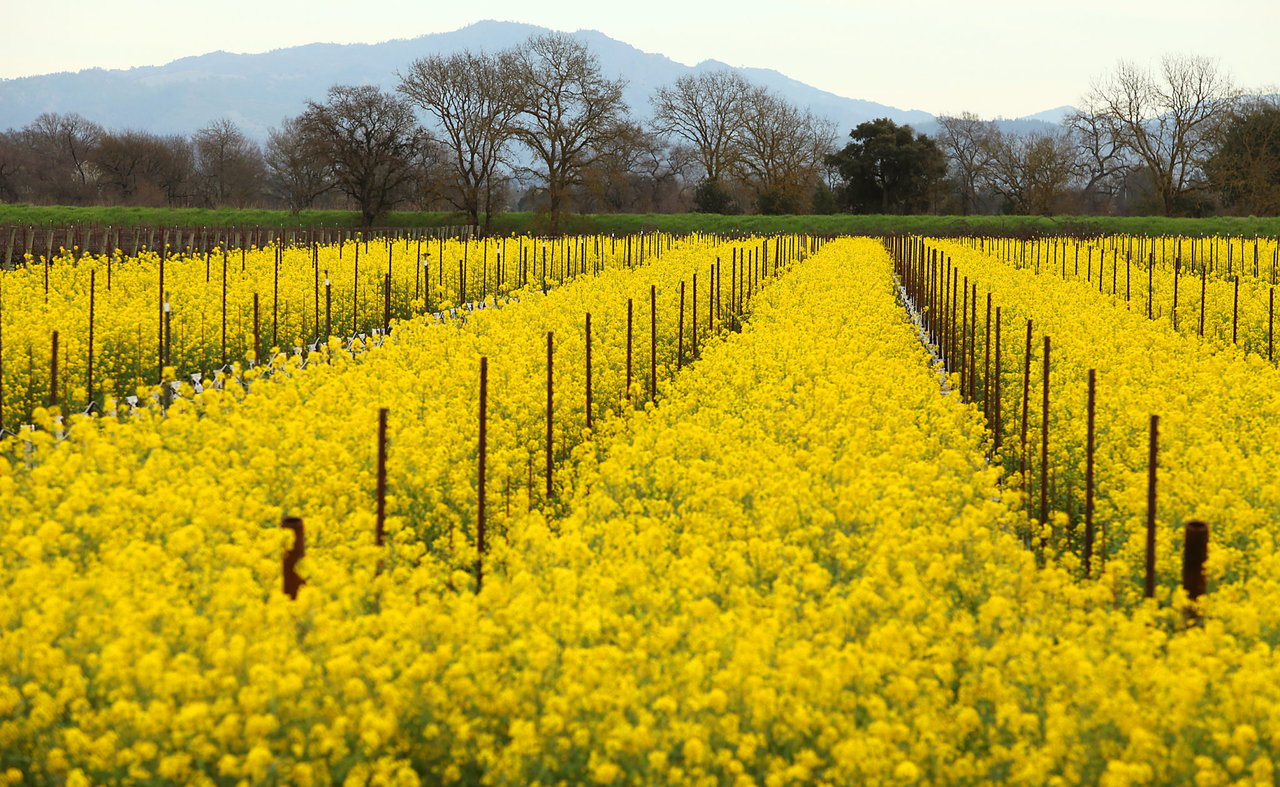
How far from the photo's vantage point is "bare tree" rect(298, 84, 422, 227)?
6109cm

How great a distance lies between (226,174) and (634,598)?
10332cm

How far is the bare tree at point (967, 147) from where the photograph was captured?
9769 centimetres

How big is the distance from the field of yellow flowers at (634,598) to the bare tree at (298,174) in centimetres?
5274

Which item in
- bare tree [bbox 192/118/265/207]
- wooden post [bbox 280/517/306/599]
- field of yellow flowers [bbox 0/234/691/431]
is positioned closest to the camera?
wooden post [bbox 280/517/306/599]

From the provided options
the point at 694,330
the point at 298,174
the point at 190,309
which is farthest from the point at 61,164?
the point at 694,330

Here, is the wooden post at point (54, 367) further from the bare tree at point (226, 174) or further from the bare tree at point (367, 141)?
the bare tree at point (226, 174)

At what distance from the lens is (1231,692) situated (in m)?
4.88

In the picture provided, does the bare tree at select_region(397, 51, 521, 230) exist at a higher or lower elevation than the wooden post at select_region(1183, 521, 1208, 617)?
higher

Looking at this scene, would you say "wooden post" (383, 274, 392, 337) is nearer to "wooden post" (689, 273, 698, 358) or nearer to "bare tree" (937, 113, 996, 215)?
"wooden post" (689, 273, 698, 358)

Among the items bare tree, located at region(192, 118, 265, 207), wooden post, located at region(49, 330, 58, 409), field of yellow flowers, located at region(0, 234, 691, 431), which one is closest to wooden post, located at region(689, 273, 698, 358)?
field of yellow flowers, located at region(0, 234, 691, 431)

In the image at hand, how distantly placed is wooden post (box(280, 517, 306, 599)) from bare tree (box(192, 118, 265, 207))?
90.5m

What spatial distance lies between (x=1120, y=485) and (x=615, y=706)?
5609 mm

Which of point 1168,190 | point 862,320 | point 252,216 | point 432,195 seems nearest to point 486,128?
point 432,195

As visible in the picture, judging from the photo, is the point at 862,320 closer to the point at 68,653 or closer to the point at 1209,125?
the point at 68,653
